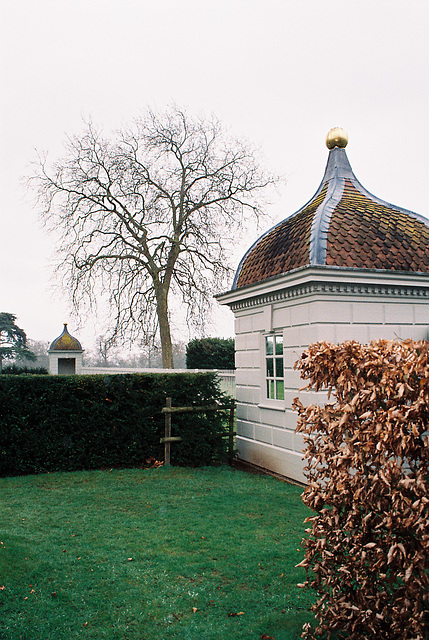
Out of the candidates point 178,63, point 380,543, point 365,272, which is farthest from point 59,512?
point 178,63

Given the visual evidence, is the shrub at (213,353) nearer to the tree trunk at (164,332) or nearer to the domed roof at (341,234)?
the tree trunk at (164,332)

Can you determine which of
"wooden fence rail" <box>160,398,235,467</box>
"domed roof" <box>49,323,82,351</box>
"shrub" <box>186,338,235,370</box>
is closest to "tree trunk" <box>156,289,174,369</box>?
"shrub" <box>186,338,235,370</box>

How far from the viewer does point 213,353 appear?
982 inches

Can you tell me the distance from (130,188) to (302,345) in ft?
60.5

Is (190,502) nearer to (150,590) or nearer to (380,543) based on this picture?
(150,590)

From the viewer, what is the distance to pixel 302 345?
8.73 m

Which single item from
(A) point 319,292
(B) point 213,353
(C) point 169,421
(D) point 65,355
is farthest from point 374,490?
(D) point 65,355

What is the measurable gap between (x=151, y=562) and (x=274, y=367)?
5.16m

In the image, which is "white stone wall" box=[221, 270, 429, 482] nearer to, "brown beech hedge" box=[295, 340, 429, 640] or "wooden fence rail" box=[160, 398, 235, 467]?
"wooden fence rail" box=[160, 398, 235, 467]

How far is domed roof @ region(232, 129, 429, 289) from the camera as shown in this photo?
8703 millimetres

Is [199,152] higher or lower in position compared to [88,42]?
higher

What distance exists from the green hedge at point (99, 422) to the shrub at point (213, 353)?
1385 centimetres

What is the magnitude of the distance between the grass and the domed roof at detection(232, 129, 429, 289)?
408 centimetres

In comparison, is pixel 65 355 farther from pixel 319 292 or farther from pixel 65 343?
pixel 319 292
